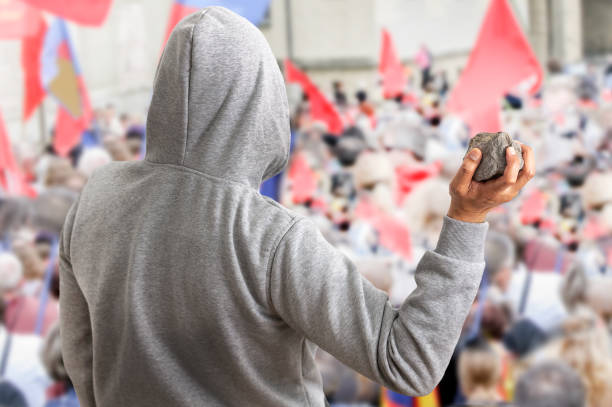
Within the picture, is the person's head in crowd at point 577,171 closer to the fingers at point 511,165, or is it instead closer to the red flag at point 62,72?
the red flag at point 62,72

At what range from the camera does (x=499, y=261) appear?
3084mm

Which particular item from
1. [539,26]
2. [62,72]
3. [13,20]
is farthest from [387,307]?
[539,26]

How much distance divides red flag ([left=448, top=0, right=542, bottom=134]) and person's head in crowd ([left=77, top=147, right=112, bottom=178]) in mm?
1967

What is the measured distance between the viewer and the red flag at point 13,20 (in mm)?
3586

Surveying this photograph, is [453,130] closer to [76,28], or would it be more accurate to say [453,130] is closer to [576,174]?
[576,174]

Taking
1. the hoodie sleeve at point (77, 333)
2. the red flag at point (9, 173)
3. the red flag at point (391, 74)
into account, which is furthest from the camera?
the red flag at point (391, 74)

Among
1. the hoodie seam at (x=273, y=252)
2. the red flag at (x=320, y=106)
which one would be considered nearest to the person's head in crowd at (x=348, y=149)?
the red flag at (x=320, y=106)

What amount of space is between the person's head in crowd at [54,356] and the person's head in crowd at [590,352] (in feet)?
6.19

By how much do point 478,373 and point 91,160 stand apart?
231 cm

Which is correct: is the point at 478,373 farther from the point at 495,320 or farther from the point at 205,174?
the point at 205,174

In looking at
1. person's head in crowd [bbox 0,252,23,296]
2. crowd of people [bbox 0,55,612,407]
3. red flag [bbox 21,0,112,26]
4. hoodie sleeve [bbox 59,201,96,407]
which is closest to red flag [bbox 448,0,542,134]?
crowd of people [bbox 0,55,612,407]

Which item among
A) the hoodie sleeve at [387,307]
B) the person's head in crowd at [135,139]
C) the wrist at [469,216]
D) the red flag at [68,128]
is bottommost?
the person's head in crowd at [135,139]

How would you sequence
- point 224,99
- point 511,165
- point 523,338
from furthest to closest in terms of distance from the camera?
1. point 523,338
2. point 224,99
3. point 511,165

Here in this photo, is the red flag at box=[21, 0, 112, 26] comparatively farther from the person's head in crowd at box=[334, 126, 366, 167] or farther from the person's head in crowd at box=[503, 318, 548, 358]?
the person's head in crowd at box=[503, 318, 548, 358]
